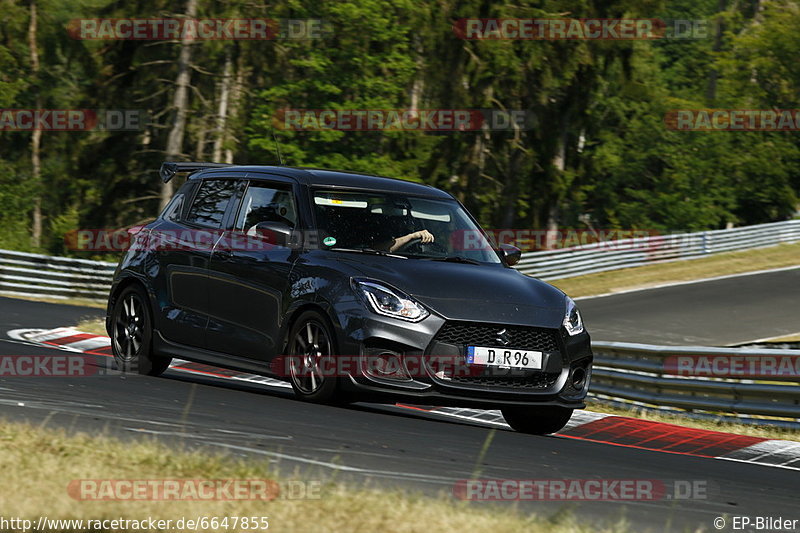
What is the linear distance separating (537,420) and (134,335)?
378 centimetres

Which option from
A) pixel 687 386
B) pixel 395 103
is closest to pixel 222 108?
pixel 395 103

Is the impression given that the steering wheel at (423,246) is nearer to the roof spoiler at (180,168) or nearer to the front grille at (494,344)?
the front grille at (494,344)

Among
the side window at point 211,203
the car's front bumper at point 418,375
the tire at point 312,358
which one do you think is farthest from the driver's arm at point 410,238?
the side window at point 211,203

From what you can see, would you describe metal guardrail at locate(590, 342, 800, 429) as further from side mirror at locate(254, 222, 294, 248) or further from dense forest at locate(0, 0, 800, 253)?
dense forest at locate(0, 0, 800, 253)

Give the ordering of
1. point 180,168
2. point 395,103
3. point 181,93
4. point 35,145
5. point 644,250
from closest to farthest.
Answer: point 180,168
point 181,93
point 644,250
point 395,103
point 35,145

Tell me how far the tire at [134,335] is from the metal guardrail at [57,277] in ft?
61.8

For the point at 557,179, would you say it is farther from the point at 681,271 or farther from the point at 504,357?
the point at 504,357

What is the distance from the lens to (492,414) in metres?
11.4

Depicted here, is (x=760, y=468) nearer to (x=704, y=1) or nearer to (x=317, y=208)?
(x=317, y=208)

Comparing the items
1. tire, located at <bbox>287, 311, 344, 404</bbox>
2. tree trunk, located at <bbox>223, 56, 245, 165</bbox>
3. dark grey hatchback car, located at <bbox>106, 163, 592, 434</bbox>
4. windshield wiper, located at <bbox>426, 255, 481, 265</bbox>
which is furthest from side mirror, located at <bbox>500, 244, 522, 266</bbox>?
tree trunk, located at <bbox>223, 56, 245, 165</bbox>

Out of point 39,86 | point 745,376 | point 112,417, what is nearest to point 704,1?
point 39,86

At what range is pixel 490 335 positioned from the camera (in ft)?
28.5

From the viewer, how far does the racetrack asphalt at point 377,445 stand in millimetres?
6414

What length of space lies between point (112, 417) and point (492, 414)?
14.3 feet
